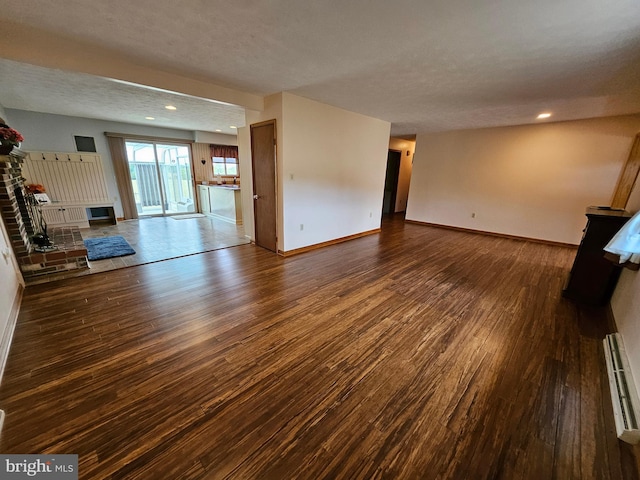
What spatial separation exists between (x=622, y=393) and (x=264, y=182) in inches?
175

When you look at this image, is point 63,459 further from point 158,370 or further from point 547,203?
point 547,203

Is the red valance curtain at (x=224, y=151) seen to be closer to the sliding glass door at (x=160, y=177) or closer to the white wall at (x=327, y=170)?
the sliding glass door at (x=160, y=177)

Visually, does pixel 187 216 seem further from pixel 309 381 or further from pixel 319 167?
pixel 309 381

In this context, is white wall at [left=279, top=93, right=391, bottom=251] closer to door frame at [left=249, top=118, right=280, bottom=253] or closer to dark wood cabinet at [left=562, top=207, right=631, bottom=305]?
door frame at [left=249, top=118, right=280, bottom=253]

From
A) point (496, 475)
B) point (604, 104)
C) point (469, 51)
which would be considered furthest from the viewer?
point (604, 104)

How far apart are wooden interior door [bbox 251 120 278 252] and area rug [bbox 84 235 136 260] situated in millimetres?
2172

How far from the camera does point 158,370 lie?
1.74m

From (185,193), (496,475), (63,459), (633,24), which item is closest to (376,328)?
(496,475)

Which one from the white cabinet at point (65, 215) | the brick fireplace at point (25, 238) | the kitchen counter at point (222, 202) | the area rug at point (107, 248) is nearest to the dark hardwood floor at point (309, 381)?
the brick fireplace at point (25, 238)

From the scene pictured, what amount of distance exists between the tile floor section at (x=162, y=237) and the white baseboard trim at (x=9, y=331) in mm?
651

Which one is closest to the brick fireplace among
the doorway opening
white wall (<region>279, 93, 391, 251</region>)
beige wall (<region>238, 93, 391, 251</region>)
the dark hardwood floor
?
the dark hardwood floor

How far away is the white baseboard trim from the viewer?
175 centimetres

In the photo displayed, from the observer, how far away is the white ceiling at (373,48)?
5.61 ft

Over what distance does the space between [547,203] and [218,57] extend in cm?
667
